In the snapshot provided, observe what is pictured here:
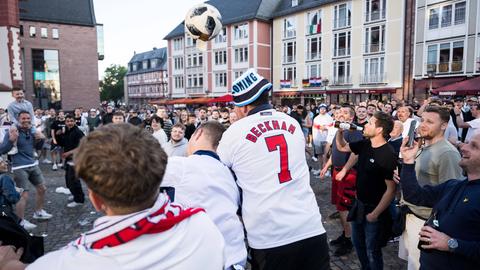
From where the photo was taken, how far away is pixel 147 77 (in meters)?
79.8

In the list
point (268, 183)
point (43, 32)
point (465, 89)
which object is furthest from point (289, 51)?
point (268, 183)

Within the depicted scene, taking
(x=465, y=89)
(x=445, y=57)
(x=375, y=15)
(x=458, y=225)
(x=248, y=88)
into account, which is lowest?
(x=458, y=225)

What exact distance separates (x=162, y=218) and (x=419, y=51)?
31745mm

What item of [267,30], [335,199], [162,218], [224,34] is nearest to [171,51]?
[224,34]

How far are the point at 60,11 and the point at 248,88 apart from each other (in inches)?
1495

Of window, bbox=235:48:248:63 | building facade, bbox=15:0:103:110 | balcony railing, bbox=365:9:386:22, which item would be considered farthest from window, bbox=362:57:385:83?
building facade, bbox=15:0:103:110

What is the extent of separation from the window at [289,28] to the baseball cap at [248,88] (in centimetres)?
3677

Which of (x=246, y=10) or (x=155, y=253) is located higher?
(x=246, y=10)

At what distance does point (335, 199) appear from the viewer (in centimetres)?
556

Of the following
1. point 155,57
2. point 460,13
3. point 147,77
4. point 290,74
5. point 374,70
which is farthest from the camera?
point 147,77

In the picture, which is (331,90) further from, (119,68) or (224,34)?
(119,68)

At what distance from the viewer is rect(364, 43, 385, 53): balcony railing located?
1217 inches

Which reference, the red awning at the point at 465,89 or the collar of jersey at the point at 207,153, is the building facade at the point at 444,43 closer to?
the red awning at the point at 465,89

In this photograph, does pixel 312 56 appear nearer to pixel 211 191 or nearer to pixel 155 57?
pixel 211 191
